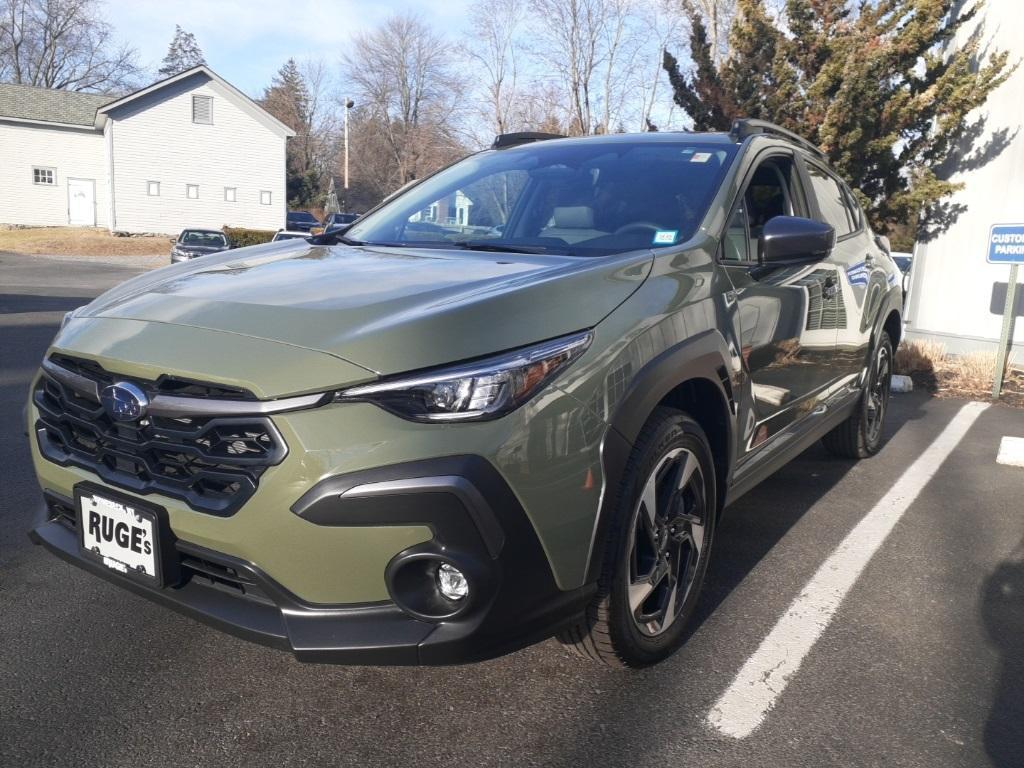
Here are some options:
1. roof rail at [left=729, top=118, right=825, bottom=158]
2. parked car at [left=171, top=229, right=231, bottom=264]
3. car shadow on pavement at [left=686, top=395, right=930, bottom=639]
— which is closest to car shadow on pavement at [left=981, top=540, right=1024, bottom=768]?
car shadow on pavement at [left=686, top=395, right=930, bottom=639]

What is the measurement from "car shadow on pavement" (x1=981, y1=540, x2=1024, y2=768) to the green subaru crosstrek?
96 cm

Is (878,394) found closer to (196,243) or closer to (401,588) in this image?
(401,588)

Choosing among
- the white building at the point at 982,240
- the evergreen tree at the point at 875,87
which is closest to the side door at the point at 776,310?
the white building at the point at 982,240

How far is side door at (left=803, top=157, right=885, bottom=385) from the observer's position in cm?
441

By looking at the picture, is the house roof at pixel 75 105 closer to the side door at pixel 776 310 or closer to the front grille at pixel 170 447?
the side door at pixel 776 310

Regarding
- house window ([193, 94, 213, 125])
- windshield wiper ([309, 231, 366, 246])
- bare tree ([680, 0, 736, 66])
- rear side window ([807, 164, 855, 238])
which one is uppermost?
bare tree ([680, 0, 736, 66])

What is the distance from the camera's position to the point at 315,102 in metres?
72.2

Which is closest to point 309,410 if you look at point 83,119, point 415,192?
point 415,192

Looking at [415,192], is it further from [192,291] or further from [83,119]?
[83,119]

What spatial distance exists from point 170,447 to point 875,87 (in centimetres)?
1033

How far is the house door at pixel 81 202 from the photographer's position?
40750 mm

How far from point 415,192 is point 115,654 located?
234 cm

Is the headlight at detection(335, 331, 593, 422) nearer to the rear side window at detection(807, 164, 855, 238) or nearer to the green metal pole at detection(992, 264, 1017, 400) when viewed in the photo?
the rear side window at detection(807, 164, 855, 238)

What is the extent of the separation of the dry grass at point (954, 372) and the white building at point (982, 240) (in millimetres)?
673
